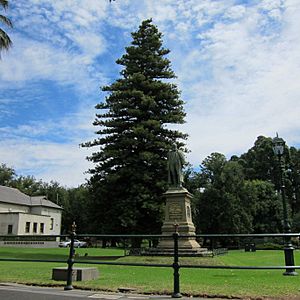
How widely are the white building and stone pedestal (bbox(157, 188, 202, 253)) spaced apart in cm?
3512

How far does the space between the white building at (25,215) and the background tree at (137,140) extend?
27871mm

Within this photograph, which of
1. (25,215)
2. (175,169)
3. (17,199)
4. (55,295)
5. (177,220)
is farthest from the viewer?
(17,199)

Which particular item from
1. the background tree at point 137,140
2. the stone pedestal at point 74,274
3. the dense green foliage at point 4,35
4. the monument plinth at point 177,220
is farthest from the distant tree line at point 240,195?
the stone pedestal at point 74,274

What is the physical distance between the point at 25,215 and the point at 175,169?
1422 inches

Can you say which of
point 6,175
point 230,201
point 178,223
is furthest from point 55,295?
point 6,175

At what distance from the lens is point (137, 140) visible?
2820 centimetres

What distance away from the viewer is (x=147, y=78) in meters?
30.4

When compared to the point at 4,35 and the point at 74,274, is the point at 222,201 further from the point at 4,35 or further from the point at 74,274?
the point at 74,274

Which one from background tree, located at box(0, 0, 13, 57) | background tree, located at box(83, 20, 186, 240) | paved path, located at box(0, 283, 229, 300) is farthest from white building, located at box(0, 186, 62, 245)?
paved path, located at box(0, 283, 229, 300)

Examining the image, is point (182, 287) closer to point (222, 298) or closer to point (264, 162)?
point (222, 298)

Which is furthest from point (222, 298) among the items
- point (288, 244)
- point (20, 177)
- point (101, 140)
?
point (20, 177)

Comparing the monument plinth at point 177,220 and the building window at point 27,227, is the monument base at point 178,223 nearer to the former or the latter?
the monument plinth at point 177,220

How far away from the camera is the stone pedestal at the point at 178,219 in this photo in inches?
812

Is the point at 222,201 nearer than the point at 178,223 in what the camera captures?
No
